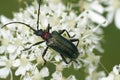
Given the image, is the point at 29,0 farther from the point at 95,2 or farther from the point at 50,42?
the point at 50,42

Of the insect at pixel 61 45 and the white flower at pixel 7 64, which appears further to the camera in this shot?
the white flower at pixel 7 64

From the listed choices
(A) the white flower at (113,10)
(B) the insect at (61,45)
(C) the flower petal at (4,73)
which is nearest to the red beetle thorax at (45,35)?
(B) the insect at (61,45)

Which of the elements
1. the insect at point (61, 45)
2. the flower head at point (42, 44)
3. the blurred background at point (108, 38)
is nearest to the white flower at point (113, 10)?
the blurred background at point (108, 38)

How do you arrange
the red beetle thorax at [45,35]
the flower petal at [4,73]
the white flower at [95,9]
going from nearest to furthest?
the red beetle thorax at [45,35]
the flower petal at [4,73]
the white flower at [95,9]

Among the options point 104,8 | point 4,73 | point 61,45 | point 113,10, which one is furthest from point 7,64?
point 113,10

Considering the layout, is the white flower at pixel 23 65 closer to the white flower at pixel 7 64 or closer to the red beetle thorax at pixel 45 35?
the white flower at pixel 7 64

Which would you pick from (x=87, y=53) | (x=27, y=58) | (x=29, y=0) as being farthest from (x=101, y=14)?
(x=27, y=58)

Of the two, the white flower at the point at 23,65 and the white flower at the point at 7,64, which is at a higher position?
the white flower at the point at 7,64

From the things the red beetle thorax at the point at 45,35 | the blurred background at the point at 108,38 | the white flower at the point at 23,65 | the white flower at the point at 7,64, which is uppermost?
the blurred background at the point at 108,38

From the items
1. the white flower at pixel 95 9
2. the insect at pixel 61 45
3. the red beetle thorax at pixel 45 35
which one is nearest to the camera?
the insect at pixel 61 45

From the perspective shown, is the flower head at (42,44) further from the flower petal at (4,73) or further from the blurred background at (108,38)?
the blurred background at (108,38)

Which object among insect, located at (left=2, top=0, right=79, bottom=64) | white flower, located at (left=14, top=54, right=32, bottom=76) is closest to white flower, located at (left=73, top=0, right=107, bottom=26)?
insect, located at (left=2, top=0, right=79, bottom=64)
